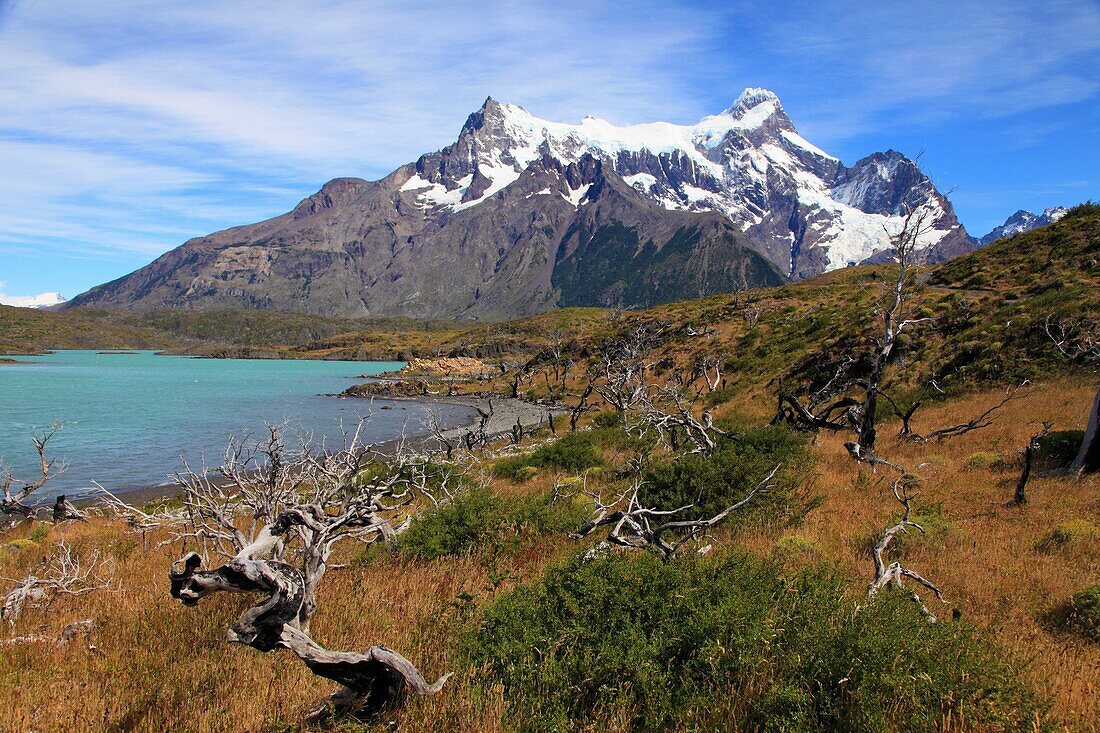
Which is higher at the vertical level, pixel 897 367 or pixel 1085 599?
pixel 897 367

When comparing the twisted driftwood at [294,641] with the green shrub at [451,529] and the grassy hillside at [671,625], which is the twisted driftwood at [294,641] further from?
the green shrub at [451,529]

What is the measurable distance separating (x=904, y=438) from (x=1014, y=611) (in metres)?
12.4

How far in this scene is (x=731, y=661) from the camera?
14.1ft

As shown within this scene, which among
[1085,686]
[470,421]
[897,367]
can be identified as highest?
[897,367]

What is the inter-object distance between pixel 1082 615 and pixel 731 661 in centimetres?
445

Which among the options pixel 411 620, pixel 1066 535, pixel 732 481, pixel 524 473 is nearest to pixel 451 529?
pixel 411 620

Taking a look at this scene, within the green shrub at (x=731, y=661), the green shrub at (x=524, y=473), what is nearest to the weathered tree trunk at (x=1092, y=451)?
the green shrub at (x=731, y=661)

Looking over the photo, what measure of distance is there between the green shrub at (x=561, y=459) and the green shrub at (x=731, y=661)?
50.8 ft

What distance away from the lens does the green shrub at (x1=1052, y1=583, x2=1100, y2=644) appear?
5.55 metres

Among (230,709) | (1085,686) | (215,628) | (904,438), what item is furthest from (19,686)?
(904,438)

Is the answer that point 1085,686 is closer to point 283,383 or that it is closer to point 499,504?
point 499,504

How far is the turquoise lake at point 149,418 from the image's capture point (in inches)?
1244

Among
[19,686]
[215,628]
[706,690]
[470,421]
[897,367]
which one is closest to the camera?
[706,690]

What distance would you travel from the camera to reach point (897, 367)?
2747 centimetres
